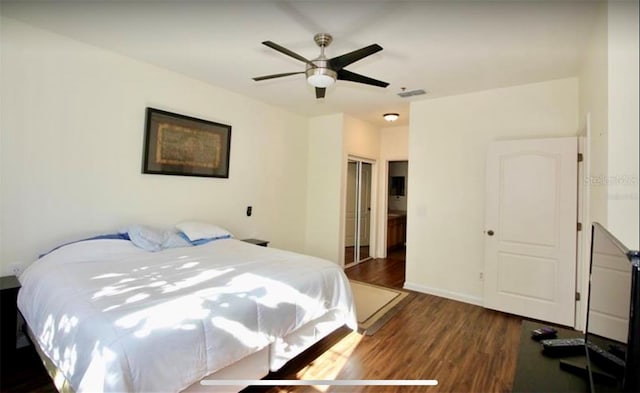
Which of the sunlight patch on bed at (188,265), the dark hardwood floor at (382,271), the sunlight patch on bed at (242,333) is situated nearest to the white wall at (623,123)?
the sunlight patch on bed at (242,333)

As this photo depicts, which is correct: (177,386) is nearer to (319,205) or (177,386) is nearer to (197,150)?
(197,150)

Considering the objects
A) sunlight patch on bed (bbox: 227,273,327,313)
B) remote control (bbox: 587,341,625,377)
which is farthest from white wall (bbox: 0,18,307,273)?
remote control (bbox: 587,341,625,377)

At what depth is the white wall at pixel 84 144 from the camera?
2.36m

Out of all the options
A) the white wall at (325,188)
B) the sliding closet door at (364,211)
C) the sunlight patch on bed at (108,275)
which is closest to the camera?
the sunlight patch on bed at (108,275)

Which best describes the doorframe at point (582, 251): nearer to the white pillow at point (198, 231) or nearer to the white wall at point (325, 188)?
the white wall at point (325, 188)

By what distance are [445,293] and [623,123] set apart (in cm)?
290

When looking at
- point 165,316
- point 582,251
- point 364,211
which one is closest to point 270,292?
point 165,316

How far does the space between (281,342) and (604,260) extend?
1.80 m

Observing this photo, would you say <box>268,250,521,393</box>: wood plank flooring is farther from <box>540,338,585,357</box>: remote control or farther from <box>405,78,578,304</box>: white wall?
<box>540,338,585,357</box>: remote control

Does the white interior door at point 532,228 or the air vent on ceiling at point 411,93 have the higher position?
the air vent on ceiling at point 411,93

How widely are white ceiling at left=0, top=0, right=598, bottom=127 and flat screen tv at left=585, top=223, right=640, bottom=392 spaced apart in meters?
1.70

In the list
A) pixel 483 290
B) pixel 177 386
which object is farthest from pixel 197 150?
pixel 483 290

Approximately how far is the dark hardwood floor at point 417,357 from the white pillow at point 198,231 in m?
1.45

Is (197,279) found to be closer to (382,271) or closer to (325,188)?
(325,188)
